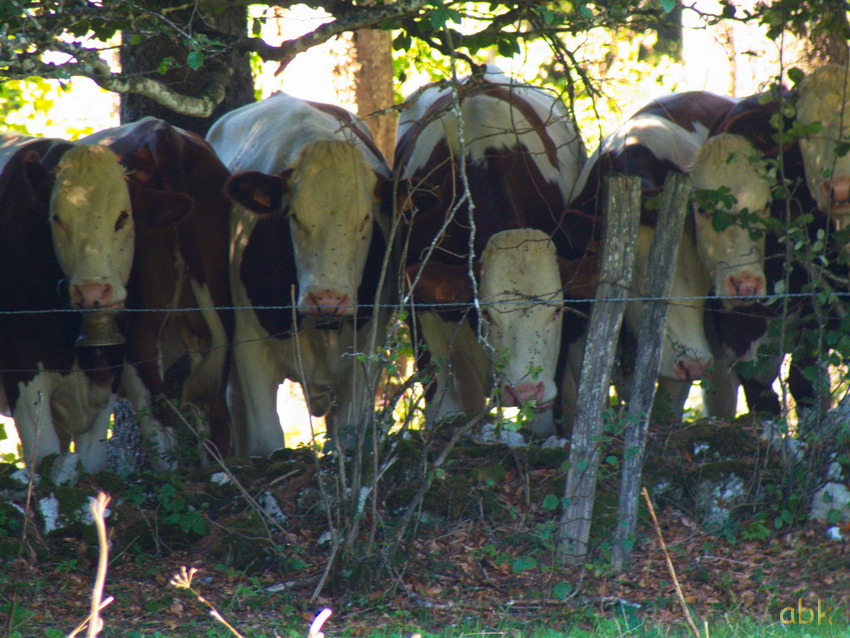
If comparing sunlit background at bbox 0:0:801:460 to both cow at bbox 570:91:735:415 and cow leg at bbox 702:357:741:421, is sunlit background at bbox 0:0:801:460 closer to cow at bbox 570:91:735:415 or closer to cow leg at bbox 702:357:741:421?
cow at bbox 570:91:735:415

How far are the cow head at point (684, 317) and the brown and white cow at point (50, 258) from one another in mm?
3370

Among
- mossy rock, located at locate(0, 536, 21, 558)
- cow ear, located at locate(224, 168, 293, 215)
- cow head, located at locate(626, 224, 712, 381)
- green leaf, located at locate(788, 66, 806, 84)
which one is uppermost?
green leaf, located at locate(788, 66, 806, 84)

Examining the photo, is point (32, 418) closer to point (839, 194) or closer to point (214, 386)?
point (214, 386)

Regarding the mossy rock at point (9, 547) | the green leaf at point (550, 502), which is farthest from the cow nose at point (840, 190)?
the mossy rock at point (9, 547)

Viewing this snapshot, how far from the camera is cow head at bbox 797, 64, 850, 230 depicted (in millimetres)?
6664

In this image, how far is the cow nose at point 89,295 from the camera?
21.3 ft

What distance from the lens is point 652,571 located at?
18.0ft

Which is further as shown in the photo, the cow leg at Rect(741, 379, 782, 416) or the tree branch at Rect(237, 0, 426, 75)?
the cow leg at Rect(741, 379, 782, 416)

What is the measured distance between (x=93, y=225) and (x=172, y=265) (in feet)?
2.99

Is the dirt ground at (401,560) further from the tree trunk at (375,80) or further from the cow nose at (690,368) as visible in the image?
the tree trunk at (375,80)

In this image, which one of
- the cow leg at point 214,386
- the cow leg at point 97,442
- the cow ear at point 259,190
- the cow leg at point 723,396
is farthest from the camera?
the cow leg at point 723,396

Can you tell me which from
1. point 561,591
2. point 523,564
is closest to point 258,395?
point 523,564

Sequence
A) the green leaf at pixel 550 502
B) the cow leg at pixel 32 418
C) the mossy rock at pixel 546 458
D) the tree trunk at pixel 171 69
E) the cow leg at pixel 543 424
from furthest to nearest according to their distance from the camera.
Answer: the tree trunk at pixel 171 69 → the cow leg at pixel 543 424 → the cow leg at pixel 32 418 → the mossy rock at pixel 546 458 → the green leaf at pixel 550 502

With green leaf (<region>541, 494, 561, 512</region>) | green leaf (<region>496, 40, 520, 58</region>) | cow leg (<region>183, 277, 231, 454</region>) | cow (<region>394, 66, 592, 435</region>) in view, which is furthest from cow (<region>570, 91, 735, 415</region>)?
cow leg (<region>183, 277, 231, 454</region>)
